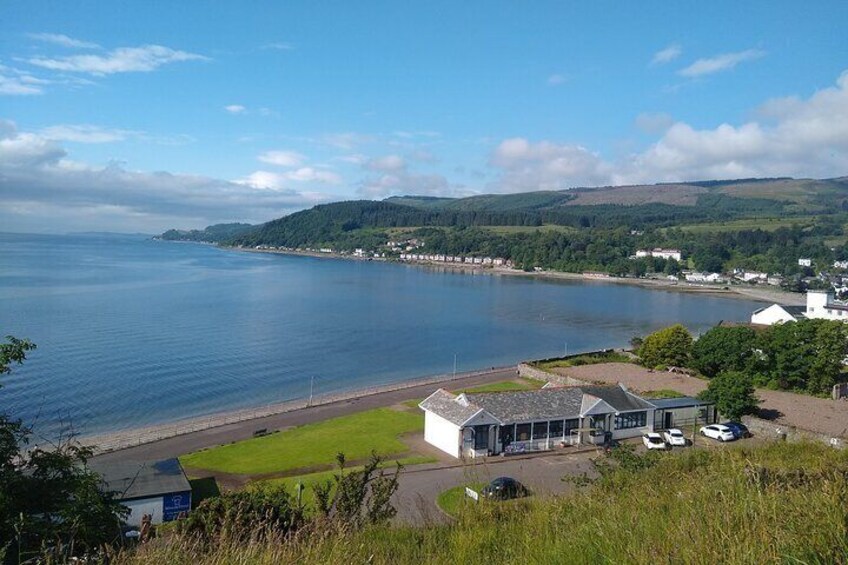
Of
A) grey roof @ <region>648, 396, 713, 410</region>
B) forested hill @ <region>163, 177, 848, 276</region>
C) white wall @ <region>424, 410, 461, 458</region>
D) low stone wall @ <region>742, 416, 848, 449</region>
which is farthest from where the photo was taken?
forested hill @ <region>163, 177, 848, 276</region>

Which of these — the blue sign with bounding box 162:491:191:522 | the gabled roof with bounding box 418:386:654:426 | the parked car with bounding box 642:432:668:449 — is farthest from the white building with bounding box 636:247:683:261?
the blue sign with bounding box 162:491:191:522

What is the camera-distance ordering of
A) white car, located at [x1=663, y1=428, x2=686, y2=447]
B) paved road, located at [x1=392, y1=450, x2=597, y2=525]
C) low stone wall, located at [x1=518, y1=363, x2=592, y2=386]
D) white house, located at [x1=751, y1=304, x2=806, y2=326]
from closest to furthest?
1. paved road, located at [x1=392, y1=450, x2=597, y2=525]
2. white car, located at [x1=663, y1=428, x2=686, y2=447]
3. low stone wall, located at [x1=518, y1=363, x2=592, y2=386]
4. white house, located at [x1=751, y1=304, x2=806, y2=326]

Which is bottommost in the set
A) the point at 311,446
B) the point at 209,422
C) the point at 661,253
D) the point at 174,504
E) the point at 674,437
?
the point at 209,422

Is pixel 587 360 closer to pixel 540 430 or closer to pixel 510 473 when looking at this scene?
pixel 540 430

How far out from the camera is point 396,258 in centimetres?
16162

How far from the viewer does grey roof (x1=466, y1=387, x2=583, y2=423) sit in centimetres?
2080

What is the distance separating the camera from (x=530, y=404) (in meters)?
21.6

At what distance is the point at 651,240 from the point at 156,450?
145403 millimetres

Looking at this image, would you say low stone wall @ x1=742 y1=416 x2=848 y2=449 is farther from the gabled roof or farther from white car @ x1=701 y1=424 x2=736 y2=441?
the gabled roof

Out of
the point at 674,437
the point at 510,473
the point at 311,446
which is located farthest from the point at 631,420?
the point at 311,446

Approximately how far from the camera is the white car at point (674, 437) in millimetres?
21219

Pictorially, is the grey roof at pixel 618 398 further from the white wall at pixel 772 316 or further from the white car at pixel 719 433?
the white wall at pixel 772 316

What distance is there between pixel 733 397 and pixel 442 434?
1145cm

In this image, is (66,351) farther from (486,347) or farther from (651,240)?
(651,240)
